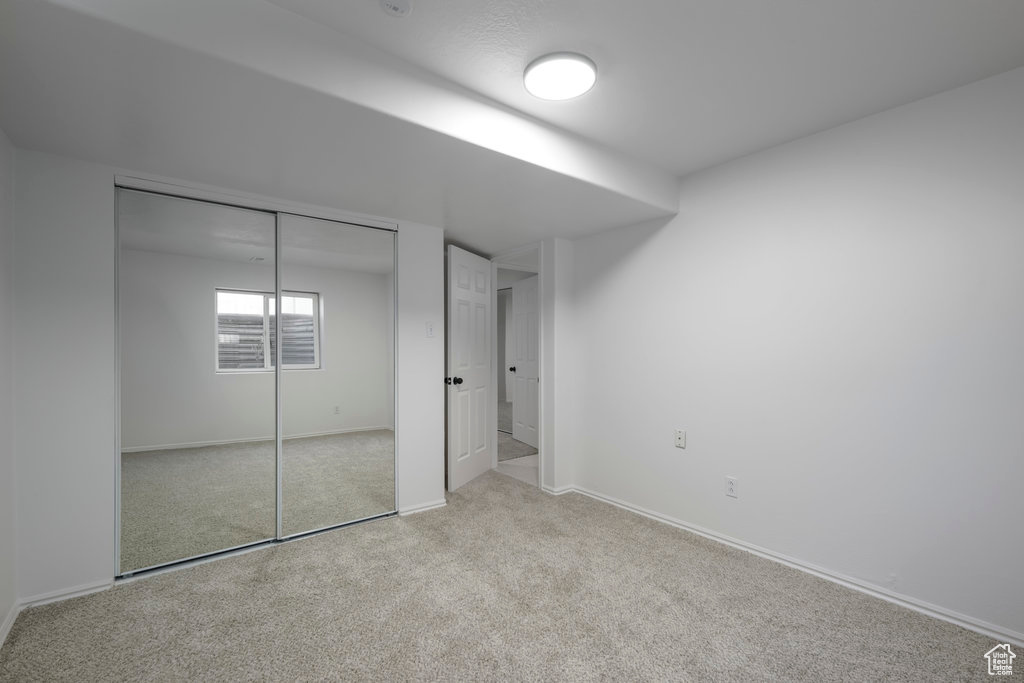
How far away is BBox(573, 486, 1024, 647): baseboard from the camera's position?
1869mm

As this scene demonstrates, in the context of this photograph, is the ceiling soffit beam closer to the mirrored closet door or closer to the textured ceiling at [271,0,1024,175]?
the textured ceiling at [271,0,1024,175]

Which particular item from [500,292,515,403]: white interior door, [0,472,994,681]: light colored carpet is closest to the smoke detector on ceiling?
[0,472,994,681]: light colored carpet

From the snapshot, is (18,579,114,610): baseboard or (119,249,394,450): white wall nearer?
(18,579,114,610): baseboard

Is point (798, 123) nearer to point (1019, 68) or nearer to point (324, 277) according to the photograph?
point (1019, 68)

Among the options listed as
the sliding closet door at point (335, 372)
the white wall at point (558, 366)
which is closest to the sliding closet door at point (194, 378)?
the sliding closet door at point (335, 372)

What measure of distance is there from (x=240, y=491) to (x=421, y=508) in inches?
47.4

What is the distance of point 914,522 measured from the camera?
2.08 m

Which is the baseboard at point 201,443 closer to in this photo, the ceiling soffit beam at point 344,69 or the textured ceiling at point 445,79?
the textured ceiling at point 445,79

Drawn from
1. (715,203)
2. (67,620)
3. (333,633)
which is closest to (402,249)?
(715,203)

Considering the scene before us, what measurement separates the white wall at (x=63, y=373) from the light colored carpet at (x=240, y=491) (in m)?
0.14

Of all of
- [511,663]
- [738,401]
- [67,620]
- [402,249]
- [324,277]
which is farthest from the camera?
[402,249]

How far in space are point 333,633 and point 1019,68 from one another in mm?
3705

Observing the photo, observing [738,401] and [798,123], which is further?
[738,401]

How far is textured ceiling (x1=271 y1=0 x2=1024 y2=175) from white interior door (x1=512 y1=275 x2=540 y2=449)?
2902 mm
